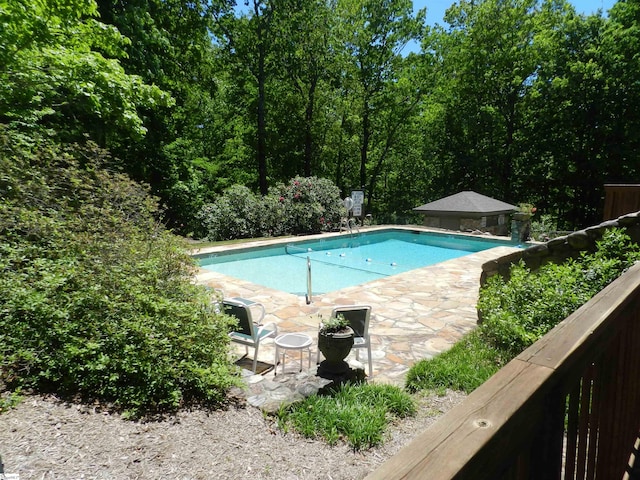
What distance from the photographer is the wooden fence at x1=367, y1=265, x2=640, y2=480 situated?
2.14 feet

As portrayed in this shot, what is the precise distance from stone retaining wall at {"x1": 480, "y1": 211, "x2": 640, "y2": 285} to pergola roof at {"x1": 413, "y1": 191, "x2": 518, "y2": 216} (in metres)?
10.6

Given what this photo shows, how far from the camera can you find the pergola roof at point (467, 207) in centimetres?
1598

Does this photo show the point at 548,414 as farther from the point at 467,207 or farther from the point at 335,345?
the point at 467,207

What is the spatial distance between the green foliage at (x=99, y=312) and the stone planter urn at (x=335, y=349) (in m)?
0.85

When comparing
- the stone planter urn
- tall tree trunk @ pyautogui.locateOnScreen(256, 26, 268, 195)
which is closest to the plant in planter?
the stone planter urn

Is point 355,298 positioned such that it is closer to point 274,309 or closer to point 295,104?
point 274,309

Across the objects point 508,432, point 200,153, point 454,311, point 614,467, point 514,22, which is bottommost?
point 454,311

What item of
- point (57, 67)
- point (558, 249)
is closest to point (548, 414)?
point (558, 249)

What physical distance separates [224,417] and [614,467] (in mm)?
2315

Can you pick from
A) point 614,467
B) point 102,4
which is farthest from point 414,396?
point 102,4

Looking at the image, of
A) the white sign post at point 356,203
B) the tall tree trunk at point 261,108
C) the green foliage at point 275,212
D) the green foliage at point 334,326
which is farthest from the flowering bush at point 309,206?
the green foliage at point 334,326

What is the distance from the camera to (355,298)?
6.64 m

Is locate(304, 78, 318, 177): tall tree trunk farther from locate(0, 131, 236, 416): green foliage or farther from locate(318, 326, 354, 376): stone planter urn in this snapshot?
locate(318, 326, 354, 376): stone planter urn

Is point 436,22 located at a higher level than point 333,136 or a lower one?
higher
